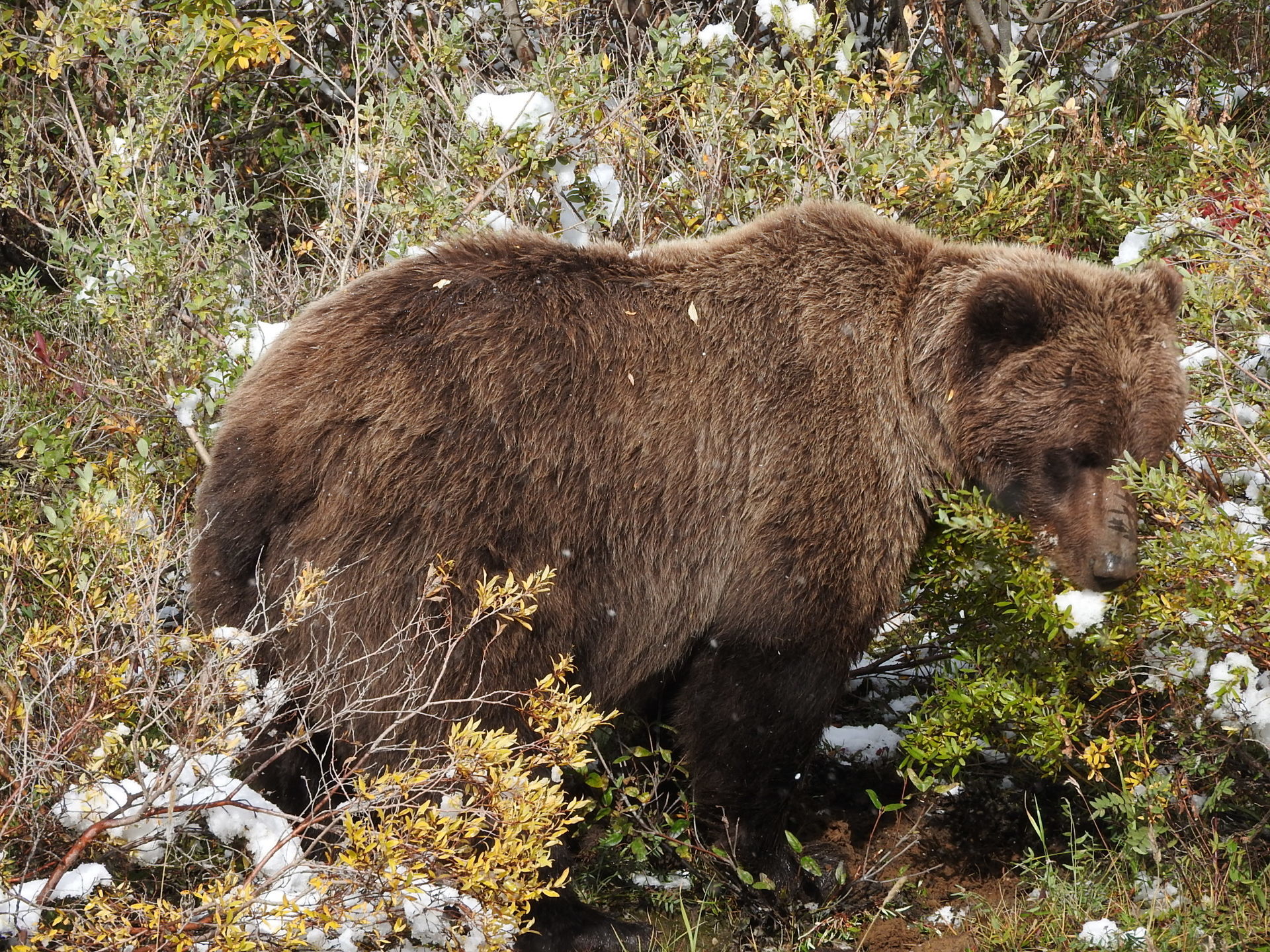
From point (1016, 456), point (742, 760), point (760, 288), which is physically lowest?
point (742, 760)

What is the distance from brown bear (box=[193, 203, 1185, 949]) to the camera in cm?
378

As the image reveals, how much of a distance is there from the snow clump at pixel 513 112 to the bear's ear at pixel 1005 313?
8.50 ft

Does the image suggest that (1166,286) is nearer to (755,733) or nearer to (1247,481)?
(1247,481)

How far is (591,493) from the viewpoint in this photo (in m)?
4.02

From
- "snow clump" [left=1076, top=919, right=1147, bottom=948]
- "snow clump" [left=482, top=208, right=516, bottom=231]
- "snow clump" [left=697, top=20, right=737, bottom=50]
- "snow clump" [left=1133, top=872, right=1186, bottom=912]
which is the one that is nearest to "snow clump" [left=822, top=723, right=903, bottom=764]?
"snow clump" [left=1133, top=872, right=1186, bottom=912]

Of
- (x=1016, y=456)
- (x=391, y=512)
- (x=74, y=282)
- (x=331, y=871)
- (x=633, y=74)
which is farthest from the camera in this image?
(x=633, y=74)

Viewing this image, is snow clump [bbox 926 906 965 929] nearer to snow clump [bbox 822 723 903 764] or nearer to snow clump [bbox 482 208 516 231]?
snow clump [bbox 822 723 903 764]

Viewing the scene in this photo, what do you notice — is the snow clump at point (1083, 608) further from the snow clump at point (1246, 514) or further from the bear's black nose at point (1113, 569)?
the snow clump at point (1246, 514)

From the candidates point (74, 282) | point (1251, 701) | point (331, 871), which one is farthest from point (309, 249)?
point (1251, 701)

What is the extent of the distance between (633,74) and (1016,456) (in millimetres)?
4122

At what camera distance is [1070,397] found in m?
4.16

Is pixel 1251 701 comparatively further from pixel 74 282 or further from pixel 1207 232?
pixel 74 282

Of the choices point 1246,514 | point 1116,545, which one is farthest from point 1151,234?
point 1116,545

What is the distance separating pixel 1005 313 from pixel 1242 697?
148cm
